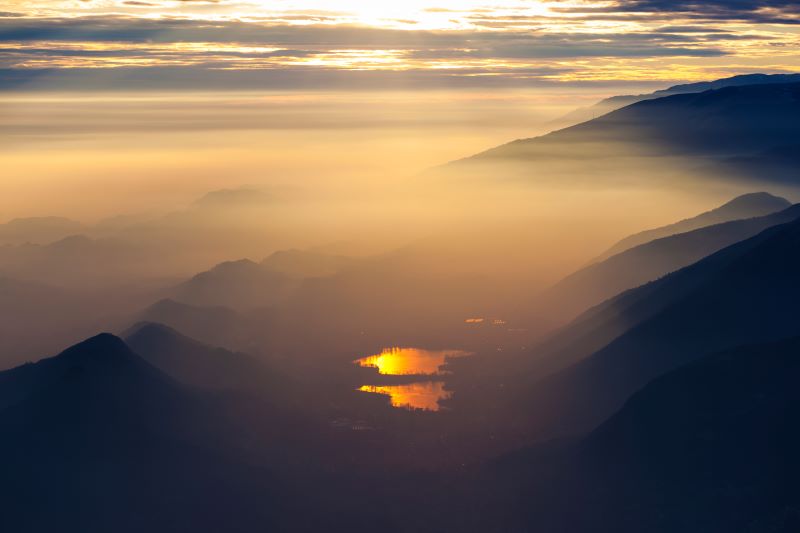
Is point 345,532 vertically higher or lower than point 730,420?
lower

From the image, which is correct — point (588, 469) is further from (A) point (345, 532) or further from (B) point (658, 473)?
(A) point (345, 532)

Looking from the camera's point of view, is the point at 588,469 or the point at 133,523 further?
the point at 588,469

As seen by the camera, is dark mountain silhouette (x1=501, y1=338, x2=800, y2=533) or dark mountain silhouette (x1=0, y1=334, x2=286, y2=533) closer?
dark mountain silhouette (x1=501, y1=338, x2=800, y2=533)

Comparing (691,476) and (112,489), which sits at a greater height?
(691,476)

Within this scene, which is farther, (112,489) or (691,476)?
A: (112,489)

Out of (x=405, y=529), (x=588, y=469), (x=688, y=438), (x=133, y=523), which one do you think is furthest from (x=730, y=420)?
(x=133, y=523)

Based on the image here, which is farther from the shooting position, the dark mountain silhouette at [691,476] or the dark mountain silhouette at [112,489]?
the dark mountain silhouette at [112,489]

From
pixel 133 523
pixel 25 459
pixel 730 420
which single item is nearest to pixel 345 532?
pixel 133 523
